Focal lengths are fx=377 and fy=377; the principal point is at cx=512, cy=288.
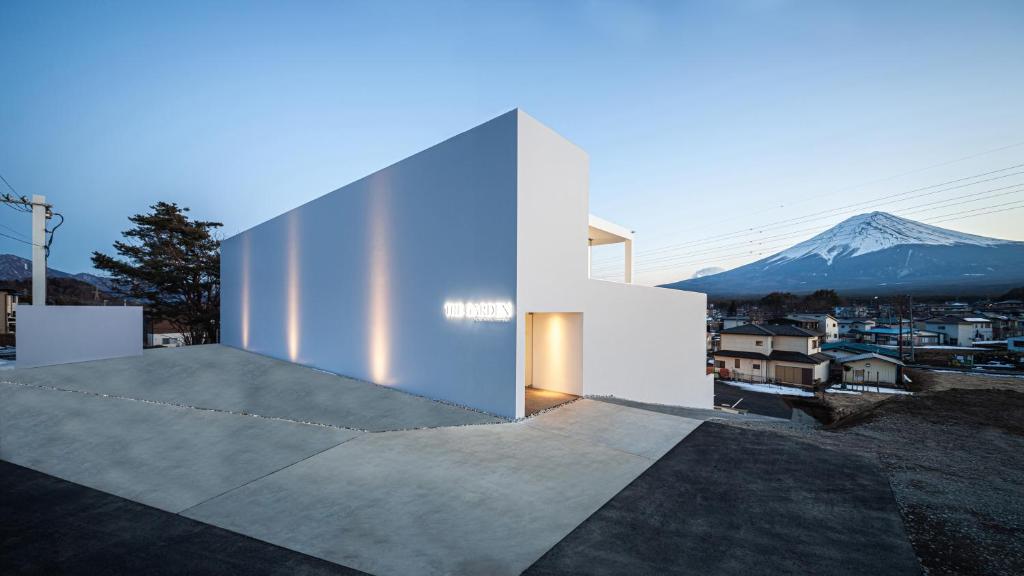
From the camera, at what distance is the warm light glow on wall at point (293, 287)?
14.9 meters

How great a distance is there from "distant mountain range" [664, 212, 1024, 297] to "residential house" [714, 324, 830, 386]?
119 metres

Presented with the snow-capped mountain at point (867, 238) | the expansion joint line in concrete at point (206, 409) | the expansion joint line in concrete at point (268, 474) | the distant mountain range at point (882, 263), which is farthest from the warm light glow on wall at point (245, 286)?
the snow-capped mountain at point (867, 238)

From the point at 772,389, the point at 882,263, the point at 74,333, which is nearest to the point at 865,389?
the point at 772,389

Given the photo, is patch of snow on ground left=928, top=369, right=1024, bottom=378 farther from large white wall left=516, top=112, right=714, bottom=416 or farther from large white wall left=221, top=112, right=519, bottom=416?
large white wall left=221, top=112, right=519, bottom=416

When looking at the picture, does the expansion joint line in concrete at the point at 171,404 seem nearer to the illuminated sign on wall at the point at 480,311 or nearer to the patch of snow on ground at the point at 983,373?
the illuminated sign on wall at the point at 480,311

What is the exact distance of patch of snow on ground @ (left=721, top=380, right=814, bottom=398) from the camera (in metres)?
26.7

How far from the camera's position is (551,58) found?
16922 mm

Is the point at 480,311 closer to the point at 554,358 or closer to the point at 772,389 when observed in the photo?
the point at 554,358

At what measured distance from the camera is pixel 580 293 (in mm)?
9750

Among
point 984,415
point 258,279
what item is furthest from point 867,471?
point 258,279

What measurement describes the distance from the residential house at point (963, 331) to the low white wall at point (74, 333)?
76.2 meters

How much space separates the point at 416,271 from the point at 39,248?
52.1 ft

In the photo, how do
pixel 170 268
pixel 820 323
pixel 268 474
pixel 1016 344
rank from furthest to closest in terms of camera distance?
pixel 820 323 → pixel 1016 344 → pixel 170 268 → pixel 268 474

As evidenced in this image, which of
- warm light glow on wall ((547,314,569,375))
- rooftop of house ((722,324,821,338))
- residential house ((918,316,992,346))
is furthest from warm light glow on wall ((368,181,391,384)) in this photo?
residential house ((918,316,992,346))
